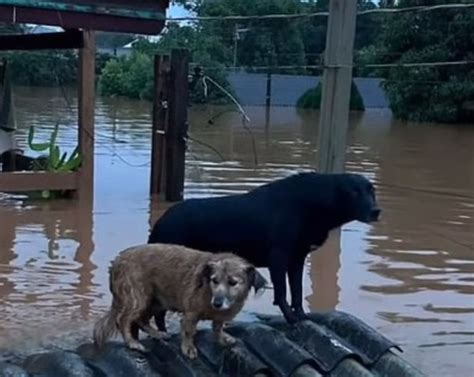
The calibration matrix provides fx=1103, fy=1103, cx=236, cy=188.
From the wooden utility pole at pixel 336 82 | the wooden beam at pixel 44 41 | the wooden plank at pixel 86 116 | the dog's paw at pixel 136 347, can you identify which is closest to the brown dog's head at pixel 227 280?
the dog's paw at pixel 136 347

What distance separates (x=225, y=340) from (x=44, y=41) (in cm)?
703

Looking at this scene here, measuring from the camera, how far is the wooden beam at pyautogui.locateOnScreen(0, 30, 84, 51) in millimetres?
11680

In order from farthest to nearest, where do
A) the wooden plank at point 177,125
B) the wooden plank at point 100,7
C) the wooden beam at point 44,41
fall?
the wooden plank at point 177,125, the wooden beam at point 44,41, the wooden plank at point 100,7

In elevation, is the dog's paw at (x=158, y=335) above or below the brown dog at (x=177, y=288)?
below

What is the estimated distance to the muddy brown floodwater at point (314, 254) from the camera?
23.9 feet

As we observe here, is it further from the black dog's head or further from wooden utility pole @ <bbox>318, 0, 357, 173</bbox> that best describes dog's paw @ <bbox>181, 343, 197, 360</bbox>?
wooden utility pole @ <bbox>318, 0, 357, 173</bbox>

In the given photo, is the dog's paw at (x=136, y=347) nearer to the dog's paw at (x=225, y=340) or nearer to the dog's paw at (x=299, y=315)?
the dog's paw at (x=225, y=340)

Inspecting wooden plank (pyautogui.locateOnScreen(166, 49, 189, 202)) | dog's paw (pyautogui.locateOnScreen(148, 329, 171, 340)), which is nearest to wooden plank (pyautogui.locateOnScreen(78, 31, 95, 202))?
wooden plank (pyautogui.locateOnScreen(166, 49, 189, 202))

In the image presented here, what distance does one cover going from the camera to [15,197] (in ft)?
41.1

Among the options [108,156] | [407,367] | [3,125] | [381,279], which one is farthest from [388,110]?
[407,367]

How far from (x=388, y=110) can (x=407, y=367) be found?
106 feet

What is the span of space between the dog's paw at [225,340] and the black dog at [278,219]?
0.38 metres

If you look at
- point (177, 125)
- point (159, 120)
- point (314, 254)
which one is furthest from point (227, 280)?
point (159, 120)

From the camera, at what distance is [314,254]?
9.73 m
